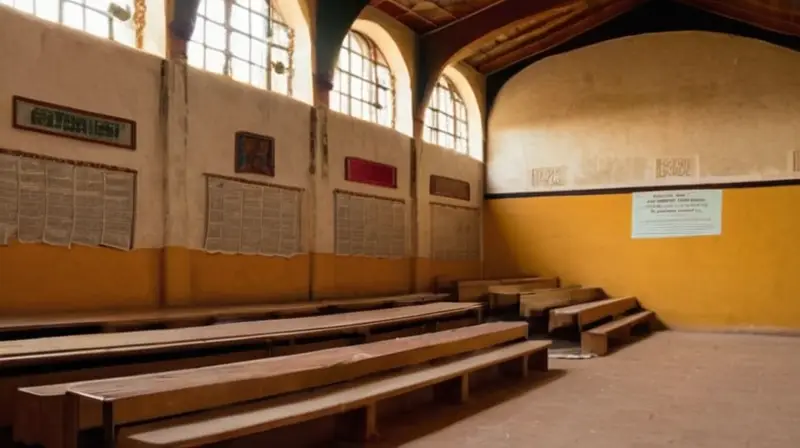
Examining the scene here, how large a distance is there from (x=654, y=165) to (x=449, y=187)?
3078 mm

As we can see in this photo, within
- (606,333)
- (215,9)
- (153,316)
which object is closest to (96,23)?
(215,9)

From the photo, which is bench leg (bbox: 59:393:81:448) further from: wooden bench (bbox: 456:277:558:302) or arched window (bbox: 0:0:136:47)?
wooden bench (bbox: 456:277:558:302)

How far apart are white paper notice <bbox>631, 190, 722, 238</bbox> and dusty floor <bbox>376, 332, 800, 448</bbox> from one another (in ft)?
10.9

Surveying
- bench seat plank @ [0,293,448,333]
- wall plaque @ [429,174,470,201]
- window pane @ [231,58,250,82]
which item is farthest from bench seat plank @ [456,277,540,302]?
window pane @ [231,58,250,82]

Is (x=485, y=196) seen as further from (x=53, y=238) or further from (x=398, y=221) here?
(x=53, y=238)

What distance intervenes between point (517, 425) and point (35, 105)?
4155 millimetres

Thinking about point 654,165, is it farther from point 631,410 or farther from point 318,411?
point 318,411

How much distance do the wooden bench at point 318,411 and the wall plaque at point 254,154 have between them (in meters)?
3.10

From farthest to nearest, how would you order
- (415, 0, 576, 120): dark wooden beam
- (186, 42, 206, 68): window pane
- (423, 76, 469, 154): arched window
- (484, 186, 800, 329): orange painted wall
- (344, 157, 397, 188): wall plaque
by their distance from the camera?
(423, 76, 469, 154): arched window, (484, 186, 800, 329): orange painted wall, (415, 0, 576, 120): dark wooden beam, (344, 157, 397, 188): wall plaque, (186, 42, 206, 68): window pane

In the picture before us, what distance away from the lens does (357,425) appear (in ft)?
12.9

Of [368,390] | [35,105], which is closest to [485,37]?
[35,105]

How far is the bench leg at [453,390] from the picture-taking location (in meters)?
5.00

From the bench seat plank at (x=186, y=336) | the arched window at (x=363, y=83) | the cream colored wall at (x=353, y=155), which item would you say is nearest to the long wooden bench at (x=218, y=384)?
the bench seat plank at (x=186, y=336)

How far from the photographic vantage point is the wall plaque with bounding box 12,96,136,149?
5.30 metres
